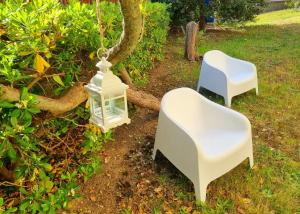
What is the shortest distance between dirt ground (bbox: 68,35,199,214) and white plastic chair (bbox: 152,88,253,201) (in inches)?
10.0

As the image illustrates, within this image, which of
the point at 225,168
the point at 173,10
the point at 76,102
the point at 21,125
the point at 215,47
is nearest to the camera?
the point at 21,125

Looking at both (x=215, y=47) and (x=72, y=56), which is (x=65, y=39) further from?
(x=215, y=47)

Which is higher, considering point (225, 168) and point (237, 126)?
point (237, 126)

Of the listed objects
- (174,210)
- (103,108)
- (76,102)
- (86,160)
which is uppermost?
(103,108)

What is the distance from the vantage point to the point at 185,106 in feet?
12.3

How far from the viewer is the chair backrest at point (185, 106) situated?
3.58 metres

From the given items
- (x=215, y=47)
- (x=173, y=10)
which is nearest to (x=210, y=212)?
(x=215, y=47)

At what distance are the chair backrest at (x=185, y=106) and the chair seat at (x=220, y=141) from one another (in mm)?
237

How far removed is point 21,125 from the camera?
235 cm

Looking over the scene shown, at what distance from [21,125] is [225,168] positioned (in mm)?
2144

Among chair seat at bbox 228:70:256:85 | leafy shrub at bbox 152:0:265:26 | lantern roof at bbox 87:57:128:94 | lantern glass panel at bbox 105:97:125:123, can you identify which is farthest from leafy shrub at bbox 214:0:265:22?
lantern roof at bbox 87:57:128:94

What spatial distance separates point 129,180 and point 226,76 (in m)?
Result: 2.80

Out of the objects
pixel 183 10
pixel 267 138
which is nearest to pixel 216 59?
pixel 267 138

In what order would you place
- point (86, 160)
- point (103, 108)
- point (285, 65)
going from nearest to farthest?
point (103, 108), point (86, 160), point (285, 65)
